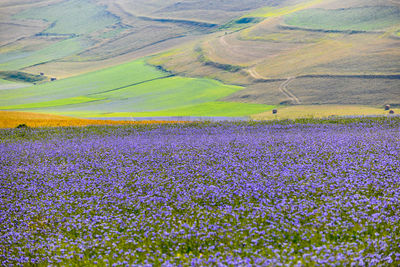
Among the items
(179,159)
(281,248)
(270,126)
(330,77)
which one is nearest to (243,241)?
(281,248)

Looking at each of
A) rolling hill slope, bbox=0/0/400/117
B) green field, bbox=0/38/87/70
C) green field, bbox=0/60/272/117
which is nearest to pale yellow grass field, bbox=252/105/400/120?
rolling hill slope, bbox=0/0/400/117

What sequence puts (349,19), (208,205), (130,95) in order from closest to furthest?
(208,205)
(130,95)
(349,19)

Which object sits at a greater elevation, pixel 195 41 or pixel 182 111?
pixel 195 41

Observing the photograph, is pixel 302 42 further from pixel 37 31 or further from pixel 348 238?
pixel 37 31

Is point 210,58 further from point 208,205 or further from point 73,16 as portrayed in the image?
point 73,16

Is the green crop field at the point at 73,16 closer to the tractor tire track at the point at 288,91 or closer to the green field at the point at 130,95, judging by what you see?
the green field at the point at 130,95

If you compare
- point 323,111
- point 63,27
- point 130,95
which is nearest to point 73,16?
point 63,27
